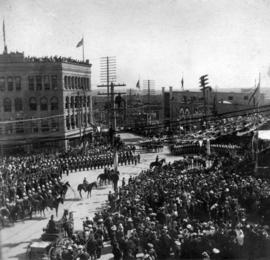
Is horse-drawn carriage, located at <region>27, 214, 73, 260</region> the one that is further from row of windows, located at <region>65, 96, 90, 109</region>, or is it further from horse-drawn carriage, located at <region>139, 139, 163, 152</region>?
row of windows, located at <region>65, 96, 90, 109</region>

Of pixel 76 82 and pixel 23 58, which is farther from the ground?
pixel 23 58

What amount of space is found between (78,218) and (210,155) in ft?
51.1

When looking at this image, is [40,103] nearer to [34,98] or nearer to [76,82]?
[34,98]

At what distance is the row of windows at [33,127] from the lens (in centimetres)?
4622

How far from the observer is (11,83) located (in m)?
46.8

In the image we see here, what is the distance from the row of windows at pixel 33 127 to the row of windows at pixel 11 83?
407cm

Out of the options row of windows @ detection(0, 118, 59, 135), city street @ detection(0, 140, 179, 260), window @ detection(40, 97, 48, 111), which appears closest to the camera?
city street @ detection(0, 140, 179, 260)

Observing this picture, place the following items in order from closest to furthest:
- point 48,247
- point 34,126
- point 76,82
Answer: point 48,247, point 34,126, point 76,82

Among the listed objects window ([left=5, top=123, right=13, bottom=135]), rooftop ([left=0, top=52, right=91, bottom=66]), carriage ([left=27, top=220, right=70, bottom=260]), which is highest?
rooftop ([left=0, top=52, right=91, bottom=66])

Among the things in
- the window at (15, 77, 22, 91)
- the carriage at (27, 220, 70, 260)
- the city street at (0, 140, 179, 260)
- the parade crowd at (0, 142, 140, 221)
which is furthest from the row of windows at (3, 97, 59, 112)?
the carriage at (27, 220, 70, 260)

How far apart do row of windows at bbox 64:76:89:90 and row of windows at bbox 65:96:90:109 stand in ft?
4.47

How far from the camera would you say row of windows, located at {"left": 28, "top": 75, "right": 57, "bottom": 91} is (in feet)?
155

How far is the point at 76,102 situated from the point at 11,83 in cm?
831

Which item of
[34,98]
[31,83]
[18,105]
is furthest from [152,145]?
[18,105]
